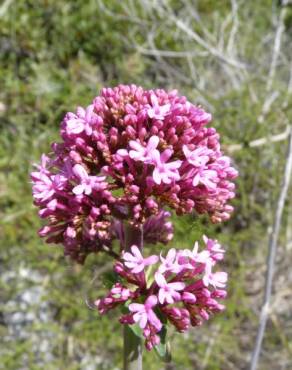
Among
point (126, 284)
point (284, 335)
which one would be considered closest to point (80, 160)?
point (126, 284)

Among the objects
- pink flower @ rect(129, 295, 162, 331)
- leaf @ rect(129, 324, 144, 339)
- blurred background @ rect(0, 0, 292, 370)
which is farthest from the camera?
blurred background @ rect(0, 0, 292, 370)

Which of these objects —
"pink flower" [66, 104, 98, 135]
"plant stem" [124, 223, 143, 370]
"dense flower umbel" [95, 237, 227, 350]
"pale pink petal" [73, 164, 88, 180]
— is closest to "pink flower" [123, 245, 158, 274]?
"dense flower umbel" [95, 237, 227, 350]

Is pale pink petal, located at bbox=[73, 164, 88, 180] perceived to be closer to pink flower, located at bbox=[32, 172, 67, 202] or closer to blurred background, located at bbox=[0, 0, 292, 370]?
pink flower, located at bbox=[32, 172, 67, 202]

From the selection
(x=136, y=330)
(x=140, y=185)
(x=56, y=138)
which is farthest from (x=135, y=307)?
(x=56, y=138)

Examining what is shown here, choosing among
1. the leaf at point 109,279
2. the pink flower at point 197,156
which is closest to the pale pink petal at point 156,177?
the pink flower at point 197,156

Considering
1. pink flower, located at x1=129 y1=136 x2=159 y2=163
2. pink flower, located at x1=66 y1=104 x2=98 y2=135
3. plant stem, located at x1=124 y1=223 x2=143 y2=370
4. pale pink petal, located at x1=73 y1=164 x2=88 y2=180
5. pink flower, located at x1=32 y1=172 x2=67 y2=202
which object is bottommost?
plant stem, located at x1=124 y1=223 x2=143 y2=370

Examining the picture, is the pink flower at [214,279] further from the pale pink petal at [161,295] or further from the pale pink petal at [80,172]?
the pale pink petal at [80,172]

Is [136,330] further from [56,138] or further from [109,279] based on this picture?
[56,138]
